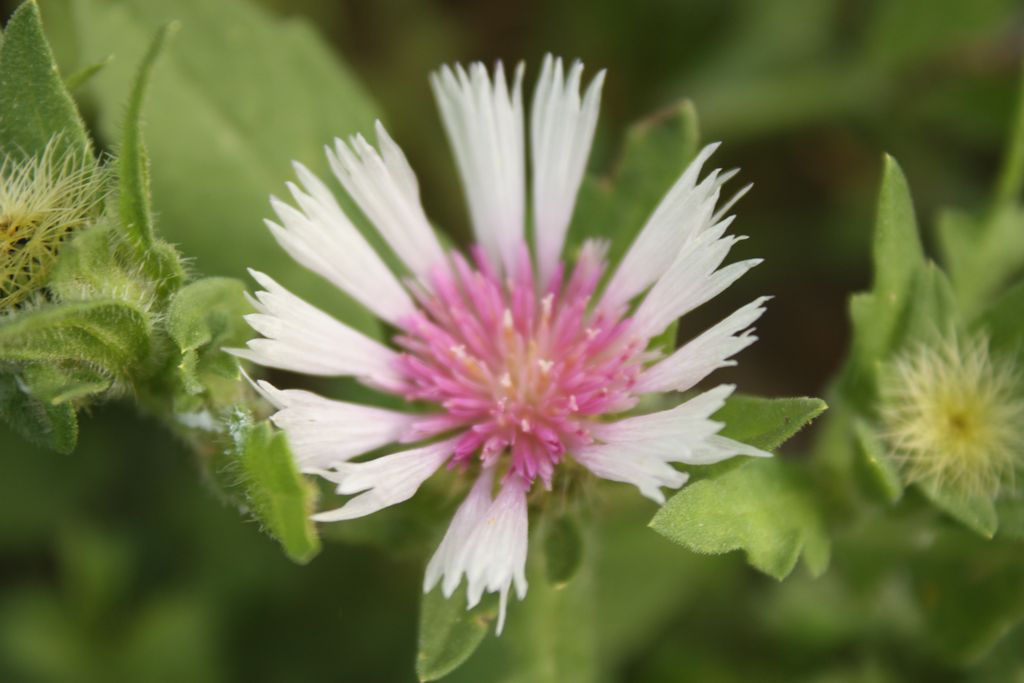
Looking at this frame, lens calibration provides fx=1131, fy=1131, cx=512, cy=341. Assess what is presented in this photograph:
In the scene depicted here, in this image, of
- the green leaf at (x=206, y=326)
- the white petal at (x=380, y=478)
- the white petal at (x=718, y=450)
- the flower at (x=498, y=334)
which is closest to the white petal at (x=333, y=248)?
the flower at (x=498, y=334)

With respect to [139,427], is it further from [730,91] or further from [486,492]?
[730,91]

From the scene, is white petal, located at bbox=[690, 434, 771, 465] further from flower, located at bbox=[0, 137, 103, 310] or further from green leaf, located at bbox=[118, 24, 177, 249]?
flower, located at bbox=[0, 137, 103, 310]

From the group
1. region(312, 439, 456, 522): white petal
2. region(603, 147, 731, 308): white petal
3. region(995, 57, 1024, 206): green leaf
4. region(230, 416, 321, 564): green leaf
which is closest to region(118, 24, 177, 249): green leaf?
region(230, 416, 321, 564): green leaf

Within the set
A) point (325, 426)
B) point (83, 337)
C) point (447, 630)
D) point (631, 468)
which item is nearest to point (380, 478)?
point (325, 426)

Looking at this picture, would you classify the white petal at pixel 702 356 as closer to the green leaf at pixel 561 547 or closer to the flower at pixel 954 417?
the green leaf at pixel 561 547

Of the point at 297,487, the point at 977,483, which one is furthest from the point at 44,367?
the point at 977,483
